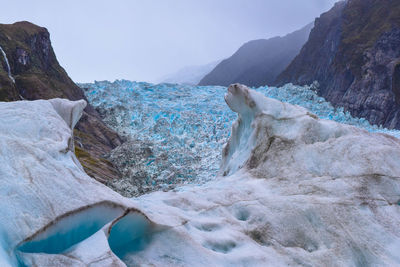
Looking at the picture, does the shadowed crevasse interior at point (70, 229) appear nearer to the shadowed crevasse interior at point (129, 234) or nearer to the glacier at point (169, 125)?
the shadowed crevasse interior at point (129, 234)

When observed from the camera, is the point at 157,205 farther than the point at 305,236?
Yes

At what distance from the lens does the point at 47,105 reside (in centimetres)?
547

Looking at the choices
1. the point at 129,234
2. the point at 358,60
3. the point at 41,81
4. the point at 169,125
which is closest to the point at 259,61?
the point at 358,60

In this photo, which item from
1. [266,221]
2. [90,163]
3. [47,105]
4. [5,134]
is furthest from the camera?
[90,163]

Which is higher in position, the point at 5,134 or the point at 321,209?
the point at 5,134

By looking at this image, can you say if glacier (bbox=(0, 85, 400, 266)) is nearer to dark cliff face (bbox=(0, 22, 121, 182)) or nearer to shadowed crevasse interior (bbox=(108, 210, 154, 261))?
shadowed crevasse interior (bbox=(108, 210, 154, 261))

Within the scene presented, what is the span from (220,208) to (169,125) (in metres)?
26.1

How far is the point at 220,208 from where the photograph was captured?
5105 mm

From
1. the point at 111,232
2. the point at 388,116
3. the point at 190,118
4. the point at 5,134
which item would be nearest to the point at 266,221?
the point at 111,232

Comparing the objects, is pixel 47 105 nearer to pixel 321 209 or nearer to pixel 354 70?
pixel 321 209

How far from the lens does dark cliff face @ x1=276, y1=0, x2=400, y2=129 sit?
101ft

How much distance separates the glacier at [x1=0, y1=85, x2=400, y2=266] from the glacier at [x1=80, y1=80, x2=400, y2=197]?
10.2 meters

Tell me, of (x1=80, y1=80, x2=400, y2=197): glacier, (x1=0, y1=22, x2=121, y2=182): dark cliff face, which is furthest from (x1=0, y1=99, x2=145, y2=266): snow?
(x1=0, y1=22, x2=121, y2=182): dark cliff face

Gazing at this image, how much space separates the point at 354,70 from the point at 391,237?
36596 millimetres
